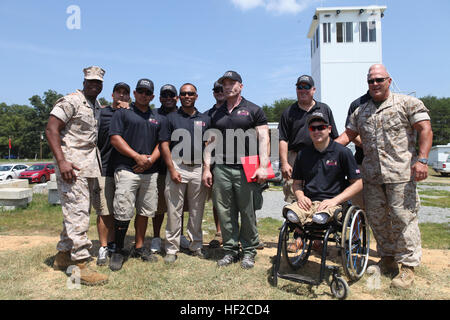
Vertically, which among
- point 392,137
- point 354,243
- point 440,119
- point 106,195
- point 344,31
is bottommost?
point 354,243

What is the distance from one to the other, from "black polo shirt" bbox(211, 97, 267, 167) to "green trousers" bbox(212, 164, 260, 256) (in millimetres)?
157

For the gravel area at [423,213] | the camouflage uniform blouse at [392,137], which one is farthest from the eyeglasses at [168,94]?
the gravel area at [423,213]

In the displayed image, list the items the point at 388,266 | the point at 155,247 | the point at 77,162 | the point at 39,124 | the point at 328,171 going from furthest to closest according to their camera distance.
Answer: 1. the point at 39,124
2. the point at 155,247
3. the point at 388,266
4. the point at 77,162
5. the point at 328,171

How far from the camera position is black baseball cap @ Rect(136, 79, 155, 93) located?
4.09 metres

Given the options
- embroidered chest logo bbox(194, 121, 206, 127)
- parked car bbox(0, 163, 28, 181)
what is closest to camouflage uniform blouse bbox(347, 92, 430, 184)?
embroidered chest logo bbox(194, 121, 206, 127)

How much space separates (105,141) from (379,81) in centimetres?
350

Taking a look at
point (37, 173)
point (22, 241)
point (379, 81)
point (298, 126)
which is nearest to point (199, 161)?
point (298, 126)

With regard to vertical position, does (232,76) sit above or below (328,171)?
above

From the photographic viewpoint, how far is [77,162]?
3.74 meters

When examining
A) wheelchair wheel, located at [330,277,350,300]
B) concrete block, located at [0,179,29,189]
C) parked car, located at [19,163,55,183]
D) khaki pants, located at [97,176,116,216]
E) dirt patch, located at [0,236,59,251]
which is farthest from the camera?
parked car, located at [19,163,55,183]

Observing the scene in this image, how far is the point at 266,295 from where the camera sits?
3.15 meters

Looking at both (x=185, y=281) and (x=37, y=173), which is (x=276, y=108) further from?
(x=185, y=281)

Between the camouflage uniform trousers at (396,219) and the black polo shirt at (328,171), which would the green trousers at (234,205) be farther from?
the camouflage uniform trousers at (396,219)

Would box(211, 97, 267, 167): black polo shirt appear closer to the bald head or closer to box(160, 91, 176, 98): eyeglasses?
box(160, 91, 176, 98): eyeglasses
